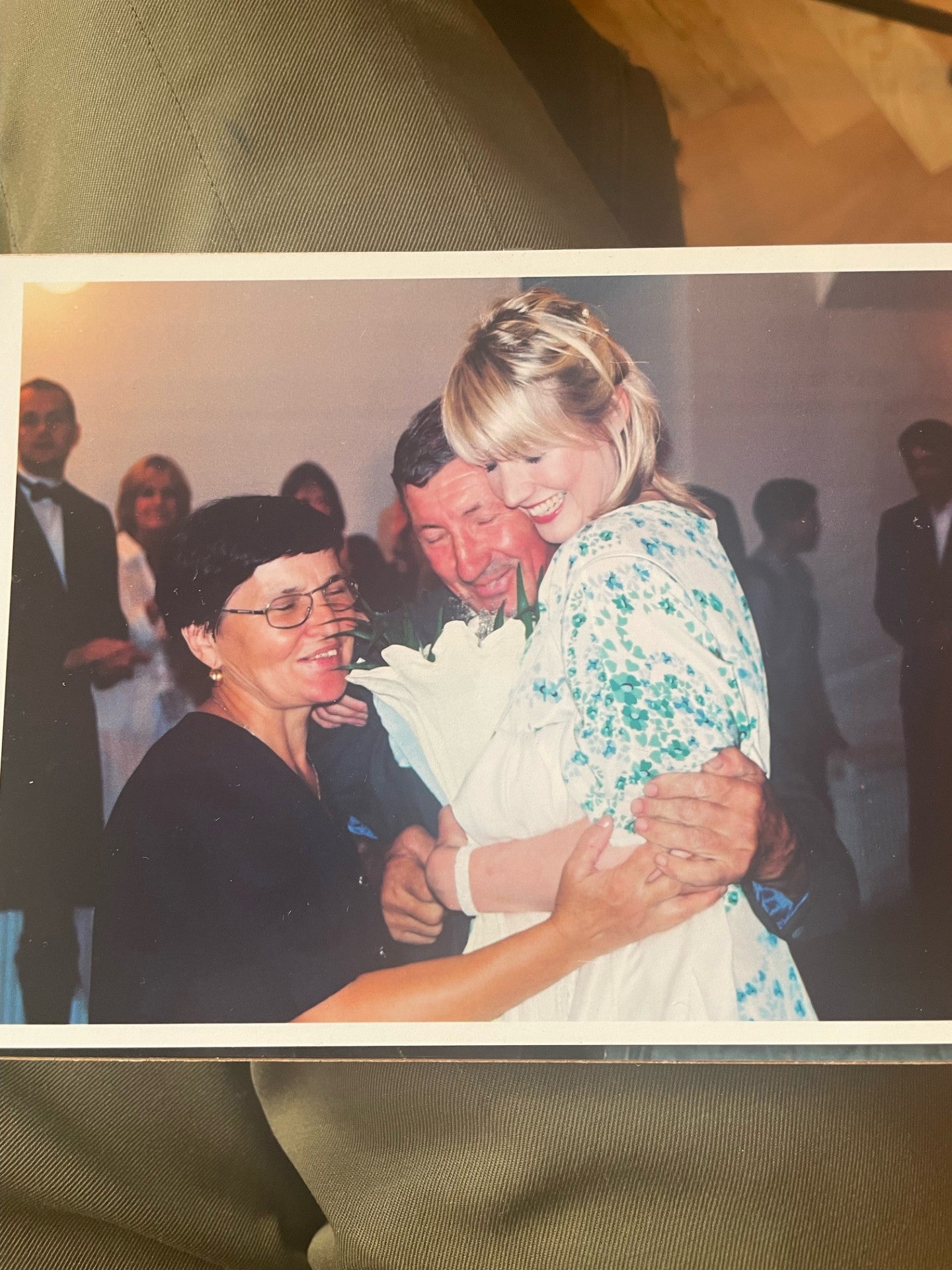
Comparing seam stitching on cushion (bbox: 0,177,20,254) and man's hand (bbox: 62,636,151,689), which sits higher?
Result: seam stitching on cushion (bbox: 0,177,20,254)

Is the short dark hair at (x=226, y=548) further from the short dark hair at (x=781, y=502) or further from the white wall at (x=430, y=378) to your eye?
the short dark hair at (x=781, y=502)

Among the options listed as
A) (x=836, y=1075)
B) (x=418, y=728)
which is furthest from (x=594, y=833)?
(x=836, y=1075)

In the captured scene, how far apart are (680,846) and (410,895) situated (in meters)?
0.18

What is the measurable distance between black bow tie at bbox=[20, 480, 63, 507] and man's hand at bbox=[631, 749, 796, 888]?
0.43 m

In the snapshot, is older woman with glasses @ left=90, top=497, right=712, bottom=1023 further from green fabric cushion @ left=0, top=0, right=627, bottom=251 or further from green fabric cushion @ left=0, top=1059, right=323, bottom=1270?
green fabric cushion @ left=0, top=0, right=627, bottom=251

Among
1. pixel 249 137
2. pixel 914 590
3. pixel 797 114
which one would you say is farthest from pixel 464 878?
pixel 797 114

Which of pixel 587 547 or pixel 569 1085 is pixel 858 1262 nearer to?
pixel 569 1085

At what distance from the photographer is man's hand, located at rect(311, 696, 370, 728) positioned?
0.62 metres

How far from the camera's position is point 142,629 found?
63cm

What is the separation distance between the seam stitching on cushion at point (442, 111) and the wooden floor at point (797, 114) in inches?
11.9

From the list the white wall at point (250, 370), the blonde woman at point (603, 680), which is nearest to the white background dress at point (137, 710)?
the white wall at point (250, 370)

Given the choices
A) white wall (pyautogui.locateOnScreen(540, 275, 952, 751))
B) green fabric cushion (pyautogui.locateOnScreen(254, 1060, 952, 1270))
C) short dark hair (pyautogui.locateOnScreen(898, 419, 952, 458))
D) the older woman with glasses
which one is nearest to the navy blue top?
the older woman with glasses

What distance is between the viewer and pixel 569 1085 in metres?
0.64

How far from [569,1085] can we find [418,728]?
27 centimetres
